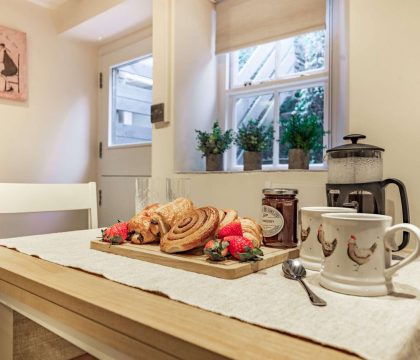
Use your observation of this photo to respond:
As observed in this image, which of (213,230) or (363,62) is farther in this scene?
(363,62)

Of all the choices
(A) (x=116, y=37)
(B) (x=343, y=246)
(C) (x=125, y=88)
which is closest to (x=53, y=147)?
(C) (x=125, y=88)

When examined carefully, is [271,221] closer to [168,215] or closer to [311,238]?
[311,238]

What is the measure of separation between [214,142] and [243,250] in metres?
1.05

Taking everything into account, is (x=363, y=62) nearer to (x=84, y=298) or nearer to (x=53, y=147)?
(x=84, y=298)

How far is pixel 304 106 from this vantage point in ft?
5.52

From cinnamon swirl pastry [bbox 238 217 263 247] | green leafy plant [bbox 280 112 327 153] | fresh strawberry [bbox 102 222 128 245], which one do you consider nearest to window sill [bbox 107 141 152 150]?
green leafy plant [bbox 280 112 327 153]

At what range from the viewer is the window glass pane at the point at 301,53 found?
1640mm

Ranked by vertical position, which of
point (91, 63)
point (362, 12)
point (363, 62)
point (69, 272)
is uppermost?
point (91, 63)

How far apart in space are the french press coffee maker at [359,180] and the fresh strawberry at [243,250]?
343 millimetres

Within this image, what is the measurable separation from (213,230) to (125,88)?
6.58 feet

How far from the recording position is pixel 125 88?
2502 mm

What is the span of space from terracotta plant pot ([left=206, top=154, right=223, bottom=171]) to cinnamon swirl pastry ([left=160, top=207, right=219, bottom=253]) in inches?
35.5

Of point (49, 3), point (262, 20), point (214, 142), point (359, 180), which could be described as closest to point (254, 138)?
point (214, 142)

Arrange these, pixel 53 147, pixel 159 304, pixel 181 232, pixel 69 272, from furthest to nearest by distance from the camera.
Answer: pixel 53 147
pixel 181 232
pixel 69 272
pixel 159 304
